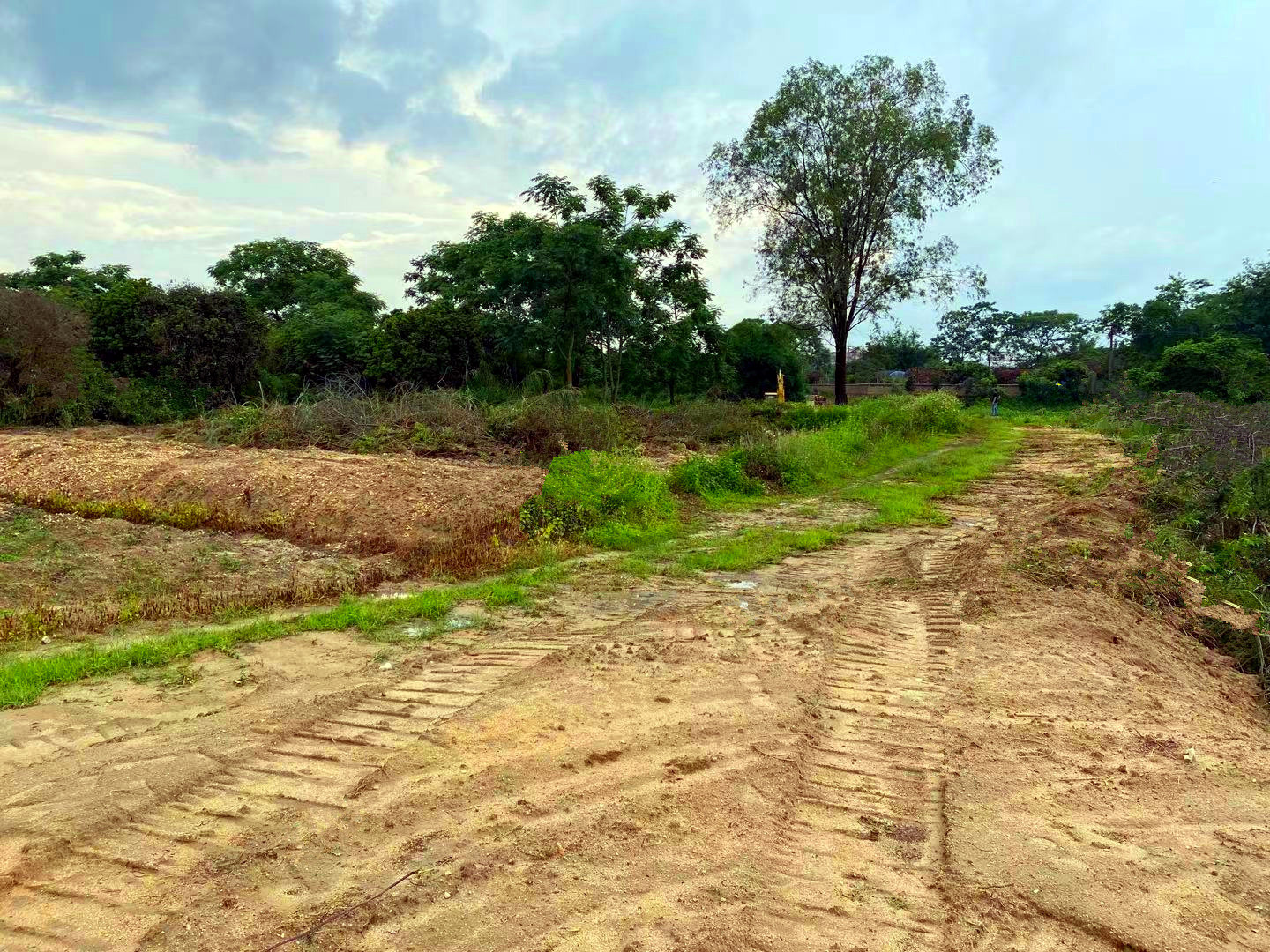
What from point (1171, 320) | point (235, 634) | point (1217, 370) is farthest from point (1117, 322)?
point (235, 634)

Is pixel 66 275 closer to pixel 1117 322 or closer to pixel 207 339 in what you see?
pixel 207 339

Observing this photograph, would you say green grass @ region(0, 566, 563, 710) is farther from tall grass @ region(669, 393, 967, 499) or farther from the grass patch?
tall grass @ region(669, 393, 967, 499)

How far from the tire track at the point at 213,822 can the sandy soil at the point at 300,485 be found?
3964mm

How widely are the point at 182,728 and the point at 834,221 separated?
25208 mm

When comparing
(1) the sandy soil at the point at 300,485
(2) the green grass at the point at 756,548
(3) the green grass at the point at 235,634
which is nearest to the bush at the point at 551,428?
(1) the sandy soil at the point at 300,485

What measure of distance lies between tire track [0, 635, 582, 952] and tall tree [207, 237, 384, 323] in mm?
32238

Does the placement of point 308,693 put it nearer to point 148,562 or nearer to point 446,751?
point 446,751

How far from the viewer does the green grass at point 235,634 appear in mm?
4477

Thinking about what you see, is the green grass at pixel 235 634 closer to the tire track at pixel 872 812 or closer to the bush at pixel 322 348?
the tire track at pixel 872 812

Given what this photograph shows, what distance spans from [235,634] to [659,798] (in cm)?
324

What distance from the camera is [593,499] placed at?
29.7 feet

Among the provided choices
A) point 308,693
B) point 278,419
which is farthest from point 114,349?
point 308,693

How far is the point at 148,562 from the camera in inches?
282

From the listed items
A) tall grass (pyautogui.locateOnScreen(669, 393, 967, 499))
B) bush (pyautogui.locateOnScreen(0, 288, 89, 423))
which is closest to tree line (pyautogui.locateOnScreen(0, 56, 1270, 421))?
bush (pyautogui.locateOnScreen(0, 288, 89, 423))
